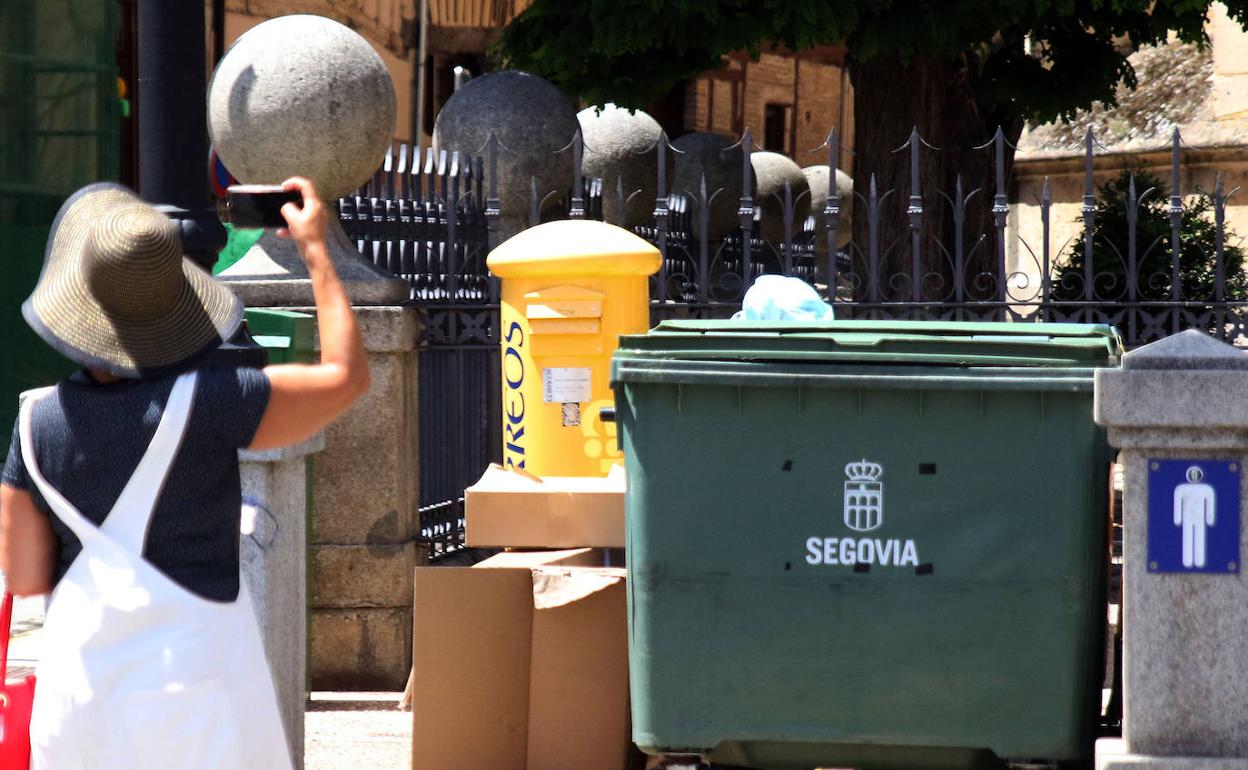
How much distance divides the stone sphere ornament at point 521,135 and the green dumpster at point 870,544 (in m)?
3.36

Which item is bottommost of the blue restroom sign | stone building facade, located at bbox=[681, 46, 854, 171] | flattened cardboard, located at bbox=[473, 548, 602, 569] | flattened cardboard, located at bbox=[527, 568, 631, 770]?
flattened cardboard, located at bbox=[527, 568, 631, 770]

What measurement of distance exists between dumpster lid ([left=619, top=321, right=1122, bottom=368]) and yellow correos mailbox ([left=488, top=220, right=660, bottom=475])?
149 centimetres

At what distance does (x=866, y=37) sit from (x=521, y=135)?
233 cm

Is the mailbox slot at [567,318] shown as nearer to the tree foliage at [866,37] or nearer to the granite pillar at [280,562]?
the granite pillar at [280,562]

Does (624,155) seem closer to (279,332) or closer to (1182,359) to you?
(279,332)

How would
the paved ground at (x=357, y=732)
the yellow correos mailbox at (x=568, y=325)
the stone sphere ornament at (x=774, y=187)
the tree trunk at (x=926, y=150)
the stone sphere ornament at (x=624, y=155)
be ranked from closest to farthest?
the paved ground at (x=357, y=732), the yellow correos mailbox at (x=568, y=325), the tree trunk at (x=926, y=150), the stone sphere ornament at (x=624, y=155), the stone sphere ornament at (x=774, y=187)

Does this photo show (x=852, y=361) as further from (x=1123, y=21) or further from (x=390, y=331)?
(x=1123, y=21)

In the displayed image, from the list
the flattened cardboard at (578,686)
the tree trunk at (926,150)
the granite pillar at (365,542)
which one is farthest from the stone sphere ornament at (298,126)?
the tree trunk at (926,150)

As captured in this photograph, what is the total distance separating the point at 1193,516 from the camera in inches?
162

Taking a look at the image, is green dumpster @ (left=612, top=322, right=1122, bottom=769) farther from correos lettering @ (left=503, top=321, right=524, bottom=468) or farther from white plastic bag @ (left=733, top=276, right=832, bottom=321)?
correos lettering @ (left=503, top=321, right=524, bottom=468)

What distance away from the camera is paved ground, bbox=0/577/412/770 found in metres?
5.58

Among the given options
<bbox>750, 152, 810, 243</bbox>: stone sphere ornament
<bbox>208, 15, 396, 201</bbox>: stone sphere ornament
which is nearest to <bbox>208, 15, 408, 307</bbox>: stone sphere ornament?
<bbox>208, 15, 396, 201</bbox>: stone sphere ornament

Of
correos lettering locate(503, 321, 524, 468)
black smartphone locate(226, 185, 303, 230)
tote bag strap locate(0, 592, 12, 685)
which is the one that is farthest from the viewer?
correos lettering locate(503, 321, 524, 468)

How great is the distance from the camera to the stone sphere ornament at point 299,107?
634 cm
